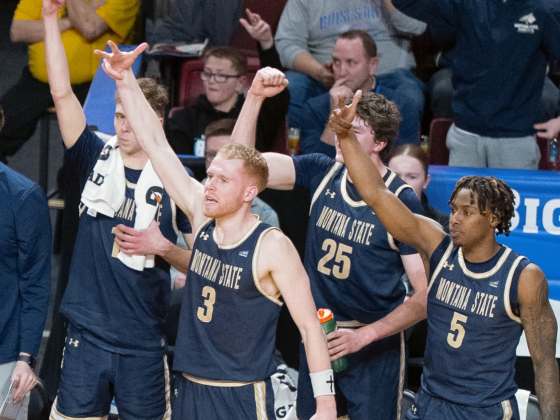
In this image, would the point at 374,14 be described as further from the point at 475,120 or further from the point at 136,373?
the point at 136,373

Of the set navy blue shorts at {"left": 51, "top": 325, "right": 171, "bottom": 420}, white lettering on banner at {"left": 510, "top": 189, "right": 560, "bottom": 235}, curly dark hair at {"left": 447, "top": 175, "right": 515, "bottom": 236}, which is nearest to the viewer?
curly dark hair at {"left": 447, "top": 175, "right": 515, "bottom": 236}

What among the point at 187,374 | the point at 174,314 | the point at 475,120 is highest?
the point at 475,120

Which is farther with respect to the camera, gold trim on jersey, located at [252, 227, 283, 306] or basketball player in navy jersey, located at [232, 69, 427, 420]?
basketball player in navy jersey, located at [232, 69, 427, 420]

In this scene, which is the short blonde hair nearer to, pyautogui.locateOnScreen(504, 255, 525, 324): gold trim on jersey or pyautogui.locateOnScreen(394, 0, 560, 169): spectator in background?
pyautogui.locateOnScreen(504, 255, 525, 324): gold trim on jersey

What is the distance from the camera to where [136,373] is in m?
4.24

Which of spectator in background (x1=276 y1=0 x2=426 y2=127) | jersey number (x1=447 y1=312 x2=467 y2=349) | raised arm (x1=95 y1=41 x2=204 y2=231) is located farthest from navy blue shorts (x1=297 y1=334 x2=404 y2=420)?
spectator in background (x1=276 y1=0 x2=426 y2=127)

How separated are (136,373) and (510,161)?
3.50 metres

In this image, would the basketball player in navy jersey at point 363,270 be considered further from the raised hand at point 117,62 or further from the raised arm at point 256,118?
the raised hand at point 117,62

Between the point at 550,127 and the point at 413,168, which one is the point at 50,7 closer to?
the point at 413,168

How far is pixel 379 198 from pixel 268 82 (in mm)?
807

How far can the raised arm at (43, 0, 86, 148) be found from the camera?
4.02 m

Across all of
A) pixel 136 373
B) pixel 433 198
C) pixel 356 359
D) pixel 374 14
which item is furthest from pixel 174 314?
pixel 374 14

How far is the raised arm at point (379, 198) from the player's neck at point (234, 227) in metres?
0.53

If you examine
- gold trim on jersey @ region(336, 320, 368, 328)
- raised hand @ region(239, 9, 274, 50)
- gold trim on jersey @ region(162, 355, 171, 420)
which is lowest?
gold trim on jersey @ region(162, 355, 171, 420)
